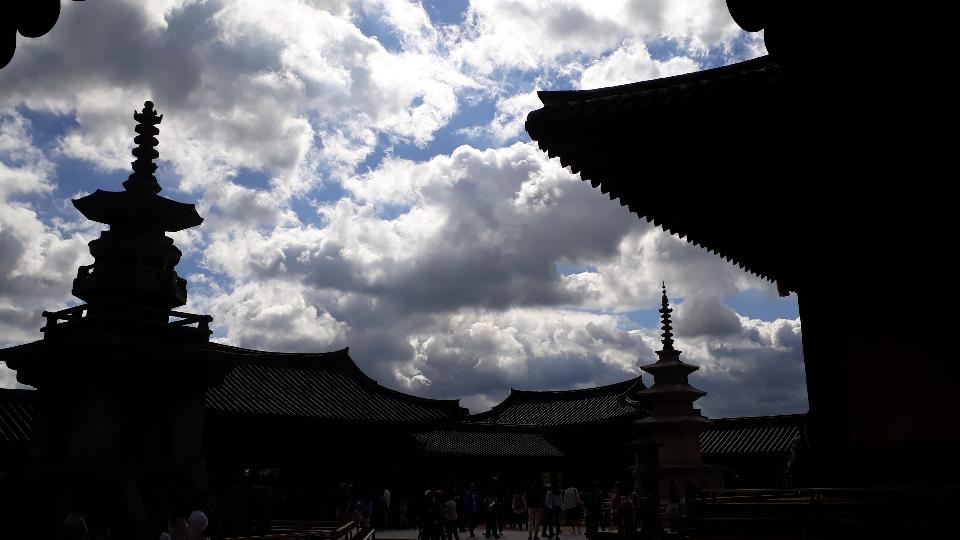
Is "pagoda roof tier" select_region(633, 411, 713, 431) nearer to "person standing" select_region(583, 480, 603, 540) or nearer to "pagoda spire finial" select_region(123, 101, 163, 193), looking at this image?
"person standing" select_region(583, 480, 603, 540)

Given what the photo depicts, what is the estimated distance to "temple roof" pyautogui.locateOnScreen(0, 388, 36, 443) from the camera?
1009 inches

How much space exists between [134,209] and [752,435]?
36633 millimetres

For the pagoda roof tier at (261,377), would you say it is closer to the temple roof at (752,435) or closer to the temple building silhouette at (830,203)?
the temple building silhouette at (830,203)

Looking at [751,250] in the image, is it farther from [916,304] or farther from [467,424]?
[467,424]

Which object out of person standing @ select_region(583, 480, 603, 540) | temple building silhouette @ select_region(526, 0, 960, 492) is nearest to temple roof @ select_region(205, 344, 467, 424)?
person standing @ select_region(583, 480, 603, 540)

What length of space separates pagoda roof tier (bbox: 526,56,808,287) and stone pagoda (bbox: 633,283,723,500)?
20.9 m

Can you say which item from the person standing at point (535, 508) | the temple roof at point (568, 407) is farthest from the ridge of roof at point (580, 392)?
the person standing at point (535, 508)

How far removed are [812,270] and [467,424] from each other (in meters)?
38.3

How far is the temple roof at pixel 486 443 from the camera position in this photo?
40284 mm

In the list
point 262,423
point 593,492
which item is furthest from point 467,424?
point 593,492

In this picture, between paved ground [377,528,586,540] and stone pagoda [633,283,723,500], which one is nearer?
paved ground [377,528,586,540]

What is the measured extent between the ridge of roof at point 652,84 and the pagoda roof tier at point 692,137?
0.01 metres

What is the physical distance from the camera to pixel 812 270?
8.88m

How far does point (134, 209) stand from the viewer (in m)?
22.1
